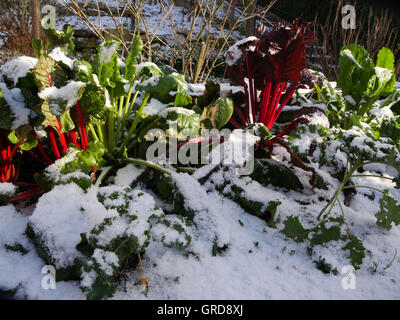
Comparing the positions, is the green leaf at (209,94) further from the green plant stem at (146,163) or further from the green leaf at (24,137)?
the green leaf at (24,137)

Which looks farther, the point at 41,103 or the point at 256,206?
the point at 256,206

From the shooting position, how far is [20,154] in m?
1.35

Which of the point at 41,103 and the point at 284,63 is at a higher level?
the point at 284,63

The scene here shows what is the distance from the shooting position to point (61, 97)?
1.05 meters

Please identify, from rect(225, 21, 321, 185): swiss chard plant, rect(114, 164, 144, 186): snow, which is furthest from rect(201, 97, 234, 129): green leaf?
rect(114, 164, 144, 186): snow

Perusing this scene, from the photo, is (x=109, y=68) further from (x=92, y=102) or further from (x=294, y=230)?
(x=294, y=230)

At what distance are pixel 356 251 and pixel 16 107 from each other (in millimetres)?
1294

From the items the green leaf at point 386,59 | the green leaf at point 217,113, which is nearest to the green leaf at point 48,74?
the green leaf at point 217,113

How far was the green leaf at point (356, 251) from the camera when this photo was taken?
1056 millimetres

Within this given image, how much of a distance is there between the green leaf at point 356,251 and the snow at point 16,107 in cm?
121

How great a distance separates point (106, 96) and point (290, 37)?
90 cm

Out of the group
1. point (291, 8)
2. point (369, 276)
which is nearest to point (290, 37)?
point (369, 276)
